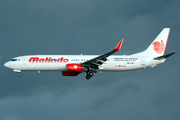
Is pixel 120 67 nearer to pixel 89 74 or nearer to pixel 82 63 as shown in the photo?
pixel 89 74

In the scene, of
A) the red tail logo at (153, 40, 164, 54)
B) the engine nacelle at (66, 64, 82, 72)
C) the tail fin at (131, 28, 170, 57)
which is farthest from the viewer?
the red tail logo at (153, 40, 164, 54)

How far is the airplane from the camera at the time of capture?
60.4 m

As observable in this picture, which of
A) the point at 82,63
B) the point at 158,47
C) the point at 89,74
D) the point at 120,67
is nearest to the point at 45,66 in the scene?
the point at 82,63

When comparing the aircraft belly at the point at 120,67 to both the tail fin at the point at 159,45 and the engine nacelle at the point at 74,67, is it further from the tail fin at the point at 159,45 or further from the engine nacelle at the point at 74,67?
the engine nacelle at the point at 74,67

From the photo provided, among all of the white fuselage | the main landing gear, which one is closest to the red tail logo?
the white fuselage

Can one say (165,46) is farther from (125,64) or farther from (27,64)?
(27,64)

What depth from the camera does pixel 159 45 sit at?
66938mm

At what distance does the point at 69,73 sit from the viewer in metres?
64.3

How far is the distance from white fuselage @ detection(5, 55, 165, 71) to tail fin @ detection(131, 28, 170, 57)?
2842 mm

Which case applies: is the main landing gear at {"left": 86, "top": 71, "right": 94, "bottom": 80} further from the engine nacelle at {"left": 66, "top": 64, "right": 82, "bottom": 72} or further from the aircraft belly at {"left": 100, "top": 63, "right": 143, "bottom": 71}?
the engine nacelle at {"left": 66, "top": 64, "right": 82, "bottom": 72}

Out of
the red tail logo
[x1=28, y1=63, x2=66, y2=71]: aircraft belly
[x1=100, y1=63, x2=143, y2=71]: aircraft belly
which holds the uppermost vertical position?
the red tail logo

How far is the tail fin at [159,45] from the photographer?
66.2 m

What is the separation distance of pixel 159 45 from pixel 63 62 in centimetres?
1937

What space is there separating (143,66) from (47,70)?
1762 centimetres
